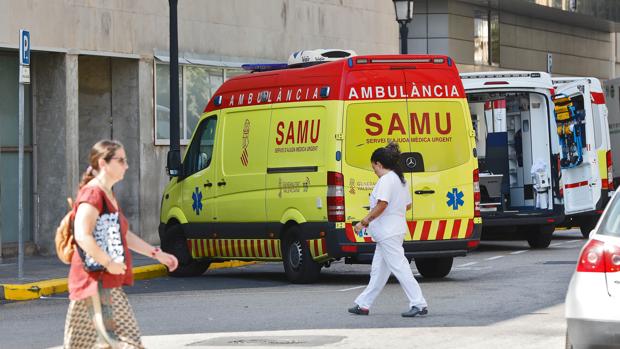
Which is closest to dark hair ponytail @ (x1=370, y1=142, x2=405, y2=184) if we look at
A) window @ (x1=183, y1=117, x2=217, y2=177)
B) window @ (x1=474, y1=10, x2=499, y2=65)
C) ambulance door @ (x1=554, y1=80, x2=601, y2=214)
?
window @ (x1=183, y1=117, x2=217, y2=177)

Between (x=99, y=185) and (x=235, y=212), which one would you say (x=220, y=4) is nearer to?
(x=235, y=212)

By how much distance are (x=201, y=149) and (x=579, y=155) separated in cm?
805

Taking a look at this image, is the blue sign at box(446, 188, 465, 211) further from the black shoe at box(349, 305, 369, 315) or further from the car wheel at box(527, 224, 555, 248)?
the car wheel at box(527, 224, 555, 248)

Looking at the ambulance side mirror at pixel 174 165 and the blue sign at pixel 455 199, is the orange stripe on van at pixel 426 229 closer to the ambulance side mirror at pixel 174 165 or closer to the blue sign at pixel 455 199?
the blue sign at pixel 455 199

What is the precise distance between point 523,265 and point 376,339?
8605 millimetres

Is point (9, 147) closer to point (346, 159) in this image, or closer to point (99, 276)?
point (346, 159)

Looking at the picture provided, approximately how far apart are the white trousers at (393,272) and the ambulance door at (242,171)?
14.8ft

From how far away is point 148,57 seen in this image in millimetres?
26141

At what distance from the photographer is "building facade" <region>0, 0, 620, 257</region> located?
23.7 m

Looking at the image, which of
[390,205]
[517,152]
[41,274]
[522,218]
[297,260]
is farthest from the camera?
[517,152]

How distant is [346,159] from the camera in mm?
17531

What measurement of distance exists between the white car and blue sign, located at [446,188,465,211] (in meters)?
8.31

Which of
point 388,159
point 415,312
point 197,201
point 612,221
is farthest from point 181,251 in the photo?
point 612,221

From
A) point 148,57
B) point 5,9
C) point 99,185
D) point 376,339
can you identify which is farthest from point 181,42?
point 99,185
